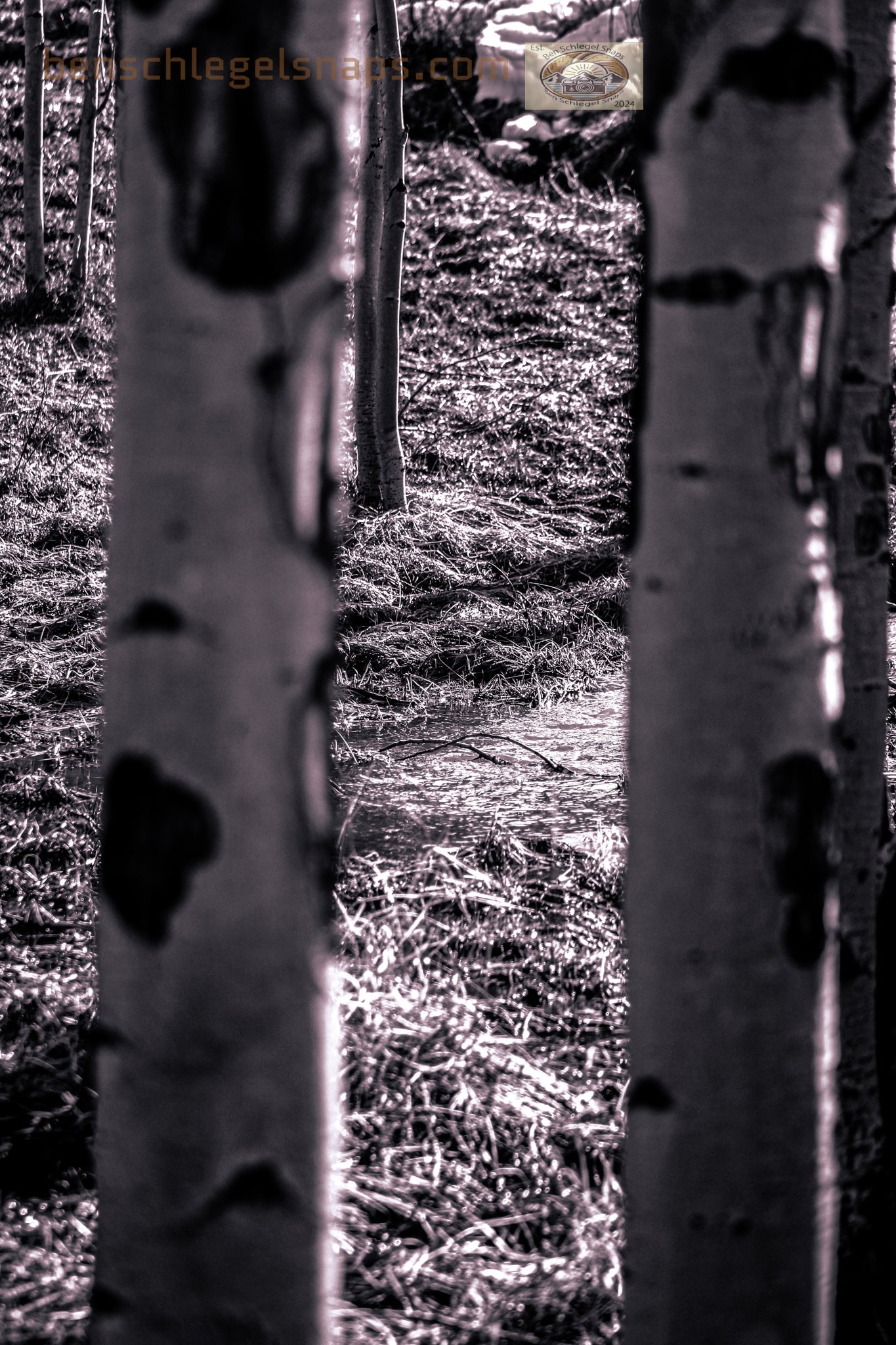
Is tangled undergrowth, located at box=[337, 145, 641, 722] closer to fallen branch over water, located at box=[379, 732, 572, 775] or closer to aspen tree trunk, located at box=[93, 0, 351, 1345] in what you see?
fallen branch over water, located at box=[379, 732, 572, 775]

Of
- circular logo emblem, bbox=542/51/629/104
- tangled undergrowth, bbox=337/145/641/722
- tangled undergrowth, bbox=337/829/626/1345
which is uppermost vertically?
circular logo emblem, bbox=542/51/629/104

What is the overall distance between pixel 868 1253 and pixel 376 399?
675 centimetres

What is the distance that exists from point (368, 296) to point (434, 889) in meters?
5.73

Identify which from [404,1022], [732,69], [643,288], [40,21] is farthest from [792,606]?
[40,21]

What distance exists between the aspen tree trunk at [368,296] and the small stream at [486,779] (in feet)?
10.5

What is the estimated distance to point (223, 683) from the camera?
960 millimetres

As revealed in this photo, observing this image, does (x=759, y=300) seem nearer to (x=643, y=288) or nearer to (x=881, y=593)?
(x=643, y=288)

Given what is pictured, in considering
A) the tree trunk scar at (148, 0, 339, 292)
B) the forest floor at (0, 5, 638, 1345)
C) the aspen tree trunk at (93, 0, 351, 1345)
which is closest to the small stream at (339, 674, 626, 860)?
the forest floor at (0, 5, 638, 1345)

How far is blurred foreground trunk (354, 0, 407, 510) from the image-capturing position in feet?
24.3

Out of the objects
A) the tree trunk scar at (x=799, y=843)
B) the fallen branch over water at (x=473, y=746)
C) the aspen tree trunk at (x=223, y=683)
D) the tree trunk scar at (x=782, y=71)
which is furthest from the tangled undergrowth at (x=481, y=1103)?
the tree trunk scar at (x=782, y=71)

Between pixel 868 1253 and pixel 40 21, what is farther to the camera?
pixel 40 21

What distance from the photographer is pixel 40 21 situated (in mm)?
10500

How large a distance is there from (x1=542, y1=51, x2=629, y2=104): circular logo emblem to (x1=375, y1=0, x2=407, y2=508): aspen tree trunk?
666 cm

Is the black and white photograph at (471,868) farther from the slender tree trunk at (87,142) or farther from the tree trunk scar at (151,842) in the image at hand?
the slender tree trunk at (87,142)
